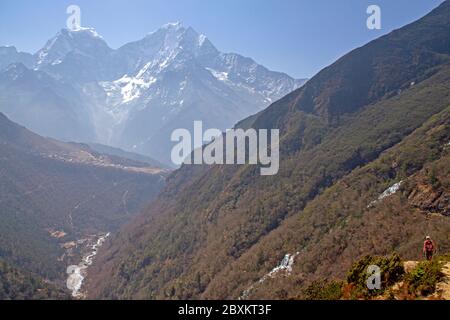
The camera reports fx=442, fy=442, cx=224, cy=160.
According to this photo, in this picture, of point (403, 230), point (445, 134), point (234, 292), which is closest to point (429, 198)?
point (403, 230)

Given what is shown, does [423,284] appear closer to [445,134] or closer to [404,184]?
[404,184]

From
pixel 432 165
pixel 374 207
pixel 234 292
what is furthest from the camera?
pixel 234 292

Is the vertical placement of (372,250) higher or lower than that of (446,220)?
lower

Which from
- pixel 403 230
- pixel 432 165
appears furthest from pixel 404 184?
pixel 403 230

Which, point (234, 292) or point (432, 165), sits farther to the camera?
point (234, 292)
